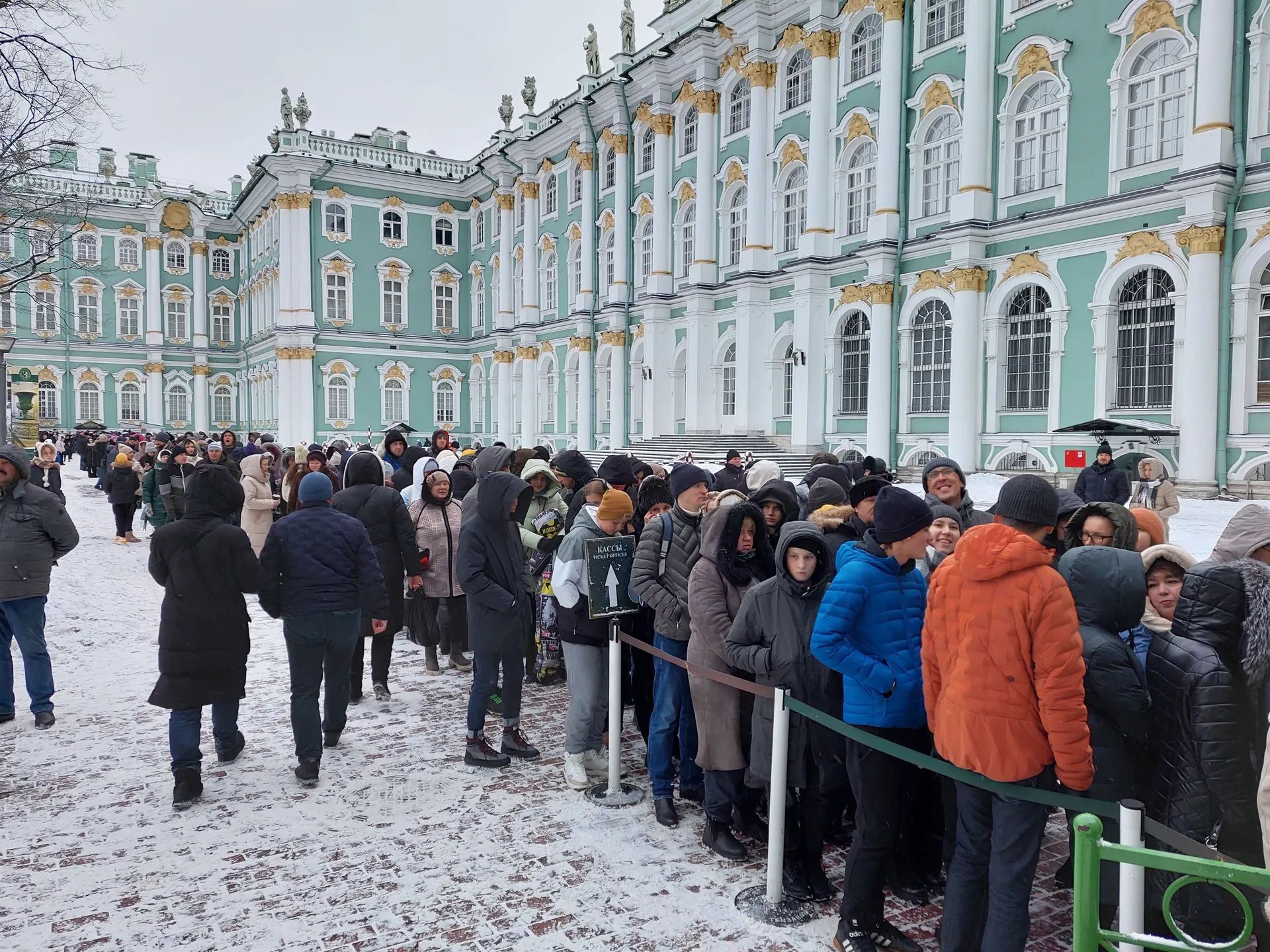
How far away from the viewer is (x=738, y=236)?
28781 mm

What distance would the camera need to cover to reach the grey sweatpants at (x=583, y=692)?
5590 mm

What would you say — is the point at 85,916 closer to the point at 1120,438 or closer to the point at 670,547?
the point at 670,547

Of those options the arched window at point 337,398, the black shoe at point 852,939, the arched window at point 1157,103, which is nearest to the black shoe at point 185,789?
the black shoe at point 852,939

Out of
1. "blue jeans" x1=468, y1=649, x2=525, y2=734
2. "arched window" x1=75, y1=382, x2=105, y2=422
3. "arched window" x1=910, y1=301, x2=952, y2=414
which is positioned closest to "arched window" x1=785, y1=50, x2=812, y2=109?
"arched window" x1=910, y1=301, x2=952, y2=414

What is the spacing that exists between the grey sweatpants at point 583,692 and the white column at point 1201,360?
15355mm

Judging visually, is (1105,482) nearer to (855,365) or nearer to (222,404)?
(855,365)

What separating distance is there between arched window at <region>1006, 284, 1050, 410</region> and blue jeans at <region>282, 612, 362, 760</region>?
700 inches

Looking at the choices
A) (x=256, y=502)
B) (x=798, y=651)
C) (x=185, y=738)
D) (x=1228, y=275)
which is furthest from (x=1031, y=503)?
(x=1228, y=275)

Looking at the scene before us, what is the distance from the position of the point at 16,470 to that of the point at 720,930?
604 cm

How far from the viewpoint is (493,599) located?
18.8ft

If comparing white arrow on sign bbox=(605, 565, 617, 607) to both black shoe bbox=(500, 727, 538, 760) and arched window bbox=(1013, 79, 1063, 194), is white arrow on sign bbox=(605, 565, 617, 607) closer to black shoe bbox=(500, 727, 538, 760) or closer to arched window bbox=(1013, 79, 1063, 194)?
black shoe bbox=(500, 727, 538, 760)

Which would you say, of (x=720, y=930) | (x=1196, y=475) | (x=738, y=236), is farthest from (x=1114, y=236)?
(x=720, y=930)

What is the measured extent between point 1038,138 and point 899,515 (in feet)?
63.8

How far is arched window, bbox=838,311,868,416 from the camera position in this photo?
24.1 m
